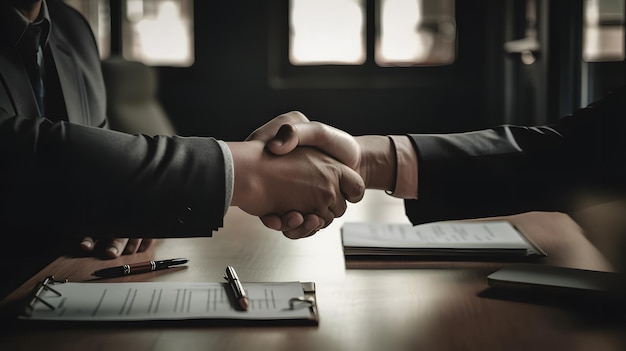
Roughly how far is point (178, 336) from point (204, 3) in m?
4.33

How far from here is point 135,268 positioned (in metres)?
1.18

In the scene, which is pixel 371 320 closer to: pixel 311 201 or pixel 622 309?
pixel 622 309

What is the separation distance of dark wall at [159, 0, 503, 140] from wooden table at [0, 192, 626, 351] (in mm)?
3595

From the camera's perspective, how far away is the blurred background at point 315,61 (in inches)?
195

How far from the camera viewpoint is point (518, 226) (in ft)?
5.25

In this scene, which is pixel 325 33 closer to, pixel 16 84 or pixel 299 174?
pixel 16 84

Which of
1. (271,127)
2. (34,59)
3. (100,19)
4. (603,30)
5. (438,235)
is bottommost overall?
(438,235)

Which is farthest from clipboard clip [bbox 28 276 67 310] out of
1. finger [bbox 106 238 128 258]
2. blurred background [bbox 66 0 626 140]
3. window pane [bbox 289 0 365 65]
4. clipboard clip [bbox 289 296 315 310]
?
window pane [bbox 289 0 365 65]

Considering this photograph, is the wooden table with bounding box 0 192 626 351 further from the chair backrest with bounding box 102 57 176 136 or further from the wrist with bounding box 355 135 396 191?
the chair backrest with bounding box 102 57 176 136

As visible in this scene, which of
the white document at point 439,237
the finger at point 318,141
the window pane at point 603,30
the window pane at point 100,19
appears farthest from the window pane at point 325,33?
the finger at point 318,141

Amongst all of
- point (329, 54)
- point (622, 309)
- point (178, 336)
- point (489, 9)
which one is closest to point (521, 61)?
point (489, 9)

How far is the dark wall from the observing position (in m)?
4.94

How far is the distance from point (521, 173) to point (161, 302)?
0.73m

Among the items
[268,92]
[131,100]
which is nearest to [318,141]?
[131,100]
